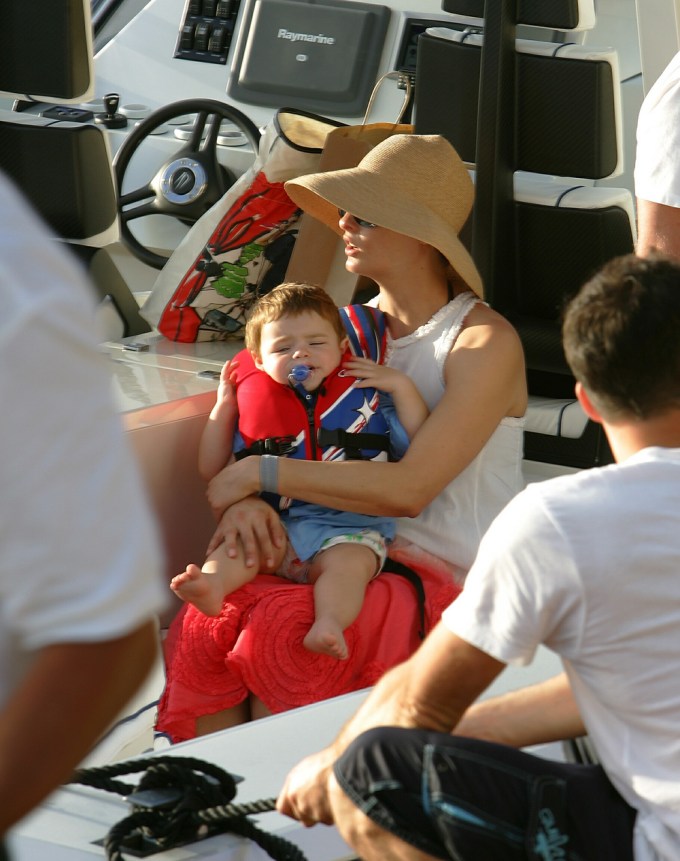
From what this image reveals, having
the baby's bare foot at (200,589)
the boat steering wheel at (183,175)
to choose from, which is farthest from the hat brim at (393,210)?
the boat steering wheel at (183,175)

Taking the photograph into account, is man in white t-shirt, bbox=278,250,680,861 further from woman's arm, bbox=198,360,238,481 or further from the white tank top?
woman's arm, bbox=198,360,238,481

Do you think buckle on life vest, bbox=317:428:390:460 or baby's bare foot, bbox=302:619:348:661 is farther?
buckle on life vest, bbox=317:428:390:460

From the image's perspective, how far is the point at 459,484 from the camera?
2184 mm

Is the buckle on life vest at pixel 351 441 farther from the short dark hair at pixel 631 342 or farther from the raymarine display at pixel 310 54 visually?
the raymarine display at pixel 310 54

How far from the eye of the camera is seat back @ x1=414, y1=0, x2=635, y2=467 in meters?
2.49

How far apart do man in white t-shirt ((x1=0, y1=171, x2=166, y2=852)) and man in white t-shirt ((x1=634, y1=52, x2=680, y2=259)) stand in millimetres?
1568

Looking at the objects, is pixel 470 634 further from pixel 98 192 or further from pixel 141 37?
pixel 141 37

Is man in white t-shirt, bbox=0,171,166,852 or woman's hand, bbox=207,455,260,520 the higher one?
man in white t-shirt, bbox=0,171,166,852

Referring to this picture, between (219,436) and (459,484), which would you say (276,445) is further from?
(459,484)

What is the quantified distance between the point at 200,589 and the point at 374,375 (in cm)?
46

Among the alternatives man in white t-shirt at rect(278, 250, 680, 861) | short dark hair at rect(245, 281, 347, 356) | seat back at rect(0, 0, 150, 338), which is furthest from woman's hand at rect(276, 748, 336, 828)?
seat back at rect(0, 0, 150, 338)

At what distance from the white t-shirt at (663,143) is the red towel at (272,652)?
74 centimetres

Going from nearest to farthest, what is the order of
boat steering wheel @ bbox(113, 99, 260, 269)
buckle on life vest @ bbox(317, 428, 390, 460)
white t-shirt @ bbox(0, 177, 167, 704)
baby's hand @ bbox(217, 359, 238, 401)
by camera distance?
1. white t-shirt @ bbox(0, 177, 167, 704)
2. buckle on life vest @ bbox(317, 428, 390, 460)
3. baby's hand @ bbox(217, 359, 238, 401)
4. boat steering wheel @ bbox(113, 99, 260, 269)

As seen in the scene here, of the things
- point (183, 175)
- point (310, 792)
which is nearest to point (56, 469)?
point (310, 792)
